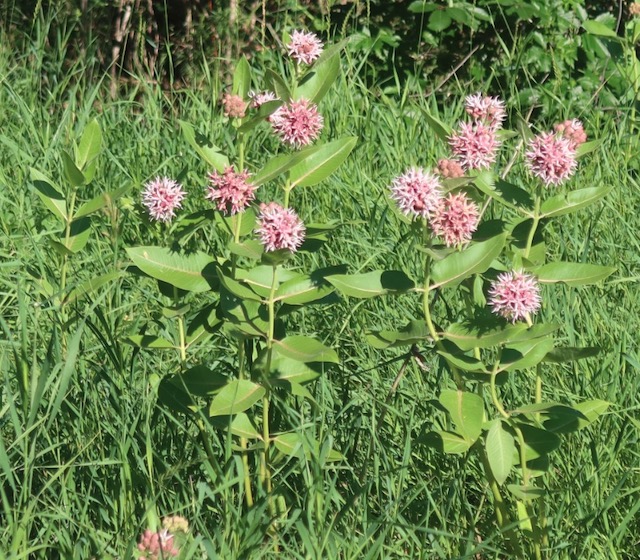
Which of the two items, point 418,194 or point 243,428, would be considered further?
point 243,428

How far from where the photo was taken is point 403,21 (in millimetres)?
5480

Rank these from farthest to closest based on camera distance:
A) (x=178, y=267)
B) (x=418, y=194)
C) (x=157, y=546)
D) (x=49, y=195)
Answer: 1. (x=49, y=195)
2. (x=178, y=267)
3. (x=418, y=194)
4. (x=157, y=546)

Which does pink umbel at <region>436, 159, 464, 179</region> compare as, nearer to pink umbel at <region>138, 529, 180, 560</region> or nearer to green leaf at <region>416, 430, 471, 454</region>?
green leaf at <region>416, 430, 471, 454</region>

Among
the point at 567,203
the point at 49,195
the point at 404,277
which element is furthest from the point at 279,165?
the point at 49,195

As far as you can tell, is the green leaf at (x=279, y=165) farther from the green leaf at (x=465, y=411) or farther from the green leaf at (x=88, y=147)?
the green leaf at (x=88, y=147)

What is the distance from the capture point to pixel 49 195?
2590 mm

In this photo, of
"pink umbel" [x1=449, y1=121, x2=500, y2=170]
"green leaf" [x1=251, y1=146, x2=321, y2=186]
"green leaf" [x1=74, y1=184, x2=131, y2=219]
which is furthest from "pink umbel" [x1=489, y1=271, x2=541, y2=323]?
"green leaf" [x1=74, y1=184, x2=131, y2=219]

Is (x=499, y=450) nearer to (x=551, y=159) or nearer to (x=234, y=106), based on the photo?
(x=551, y=159)

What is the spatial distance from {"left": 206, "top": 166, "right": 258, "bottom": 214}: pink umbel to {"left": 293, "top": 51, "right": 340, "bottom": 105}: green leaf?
8.5 inches

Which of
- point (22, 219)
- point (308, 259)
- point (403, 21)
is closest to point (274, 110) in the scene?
point (308, 259)

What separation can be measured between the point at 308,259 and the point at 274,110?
132 cm

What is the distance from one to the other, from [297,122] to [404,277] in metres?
0.35

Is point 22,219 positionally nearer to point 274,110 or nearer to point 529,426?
point 274,110

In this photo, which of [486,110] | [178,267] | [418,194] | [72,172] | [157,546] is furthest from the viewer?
[72,172]
